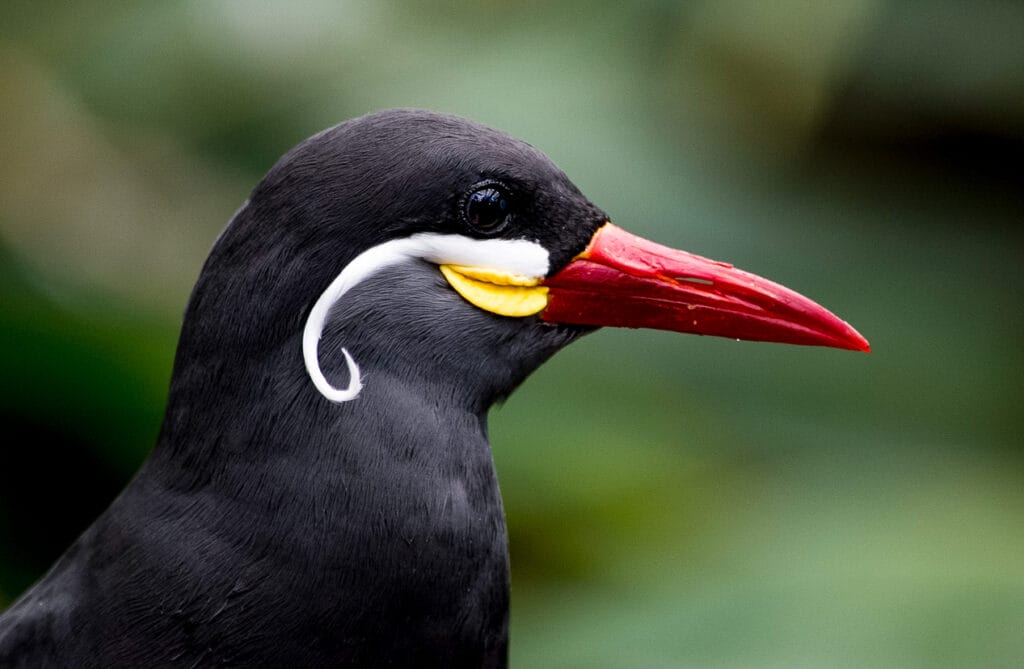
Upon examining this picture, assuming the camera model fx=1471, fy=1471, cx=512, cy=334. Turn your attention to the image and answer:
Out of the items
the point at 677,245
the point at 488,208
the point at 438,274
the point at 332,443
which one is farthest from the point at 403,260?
the point at 677,245

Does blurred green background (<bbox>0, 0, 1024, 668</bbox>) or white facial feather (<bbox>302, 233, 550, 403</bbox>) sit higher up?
blurred green background (<bbox>0, 0, 1024, 668</bbox>)

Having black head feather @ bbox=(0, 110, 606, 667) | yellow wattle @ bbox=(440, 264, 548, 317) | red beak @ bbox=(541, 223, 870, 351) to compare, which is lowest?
black head feather @ bbox=(0, 110, 606, 667)

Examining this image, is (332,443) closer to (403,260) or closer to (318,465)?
(318,465)

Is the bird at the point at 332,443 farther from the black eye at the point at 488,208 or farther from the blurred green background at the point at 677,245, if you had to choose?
the blurred green background at the point at 677,245

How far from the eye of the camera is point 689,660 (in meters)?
4.74

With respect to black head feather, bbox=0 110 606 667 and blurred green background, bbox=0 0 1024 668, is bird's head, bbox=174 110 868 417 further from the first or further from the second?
blurred green background, bbox=0 0 1024 668

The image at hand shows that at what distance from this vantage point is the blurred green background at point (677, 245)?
5039 millimetres

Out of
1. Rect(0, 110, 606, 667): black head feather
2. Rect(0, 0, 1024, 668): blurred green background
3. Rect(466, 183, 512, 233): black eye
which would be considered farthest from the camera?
Rect(0, 0, 1024, 668): blurred green background

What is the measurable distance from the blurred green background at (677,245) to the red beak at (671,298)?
178 cm

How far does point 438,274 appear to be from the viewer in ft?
9.83

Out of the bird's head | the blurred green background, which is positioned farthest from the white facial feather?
the blurred green background

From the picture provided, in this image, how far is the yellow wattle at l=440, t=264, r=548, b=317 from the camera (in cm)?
302

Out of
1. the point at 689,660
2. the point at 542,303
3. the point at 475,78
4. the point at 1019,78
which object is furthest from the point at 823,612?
the point at 1019,78

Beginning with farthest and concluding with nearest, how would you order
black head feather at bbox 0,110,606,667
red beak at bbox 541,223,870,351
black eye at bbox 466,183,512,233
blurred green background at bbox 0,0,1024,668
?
blurred green background at bbox 0,0,1024,668 < red beak at bbox 541,223,870,351 < black eye at bbox 466,183,512,233 < black head feather at bbox 0,110,606,667
